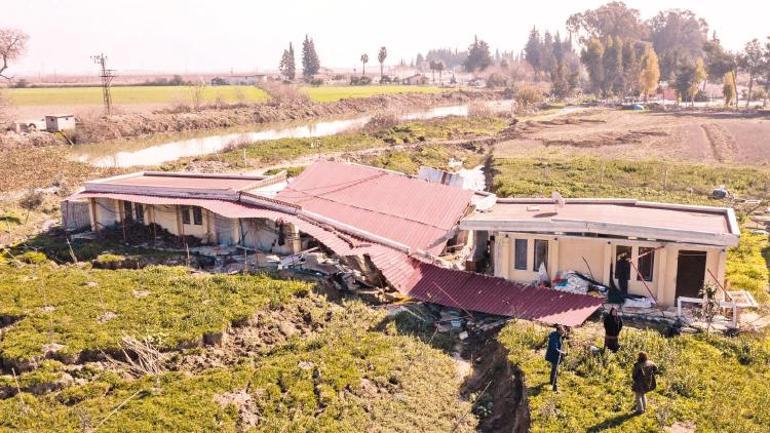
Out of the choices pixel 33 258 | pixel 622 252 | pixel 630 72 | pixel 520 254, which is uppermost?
pixel 630 72

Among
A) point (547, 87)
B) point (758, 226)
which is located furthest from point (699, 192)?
point (547, 87)

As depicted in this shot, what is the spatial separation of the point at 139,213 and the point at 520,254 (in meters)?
14.0

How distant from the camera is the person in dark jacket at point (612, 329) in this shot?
11609 millimetres

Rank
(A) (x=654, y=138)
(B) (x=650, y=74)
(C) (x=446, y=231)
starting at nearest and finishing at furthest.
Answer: (C) (x=446, y=231) < (A) (x=654, y=138) < (B) (x=650, y=74)

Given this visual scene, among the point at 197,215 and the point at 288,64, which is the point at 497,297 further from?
the point at 288,64

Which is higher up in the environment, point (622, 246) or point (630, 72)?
point (630, 72)

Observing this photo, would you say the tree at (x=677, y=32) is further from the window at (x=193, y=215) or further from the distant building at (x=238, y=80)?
the window at (x=193, y=215)

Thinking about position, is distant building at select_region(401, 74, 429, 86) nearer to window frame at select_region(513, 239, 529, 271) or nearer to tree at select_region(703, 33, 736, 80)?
tree at select_region(703, 33, 736, 80)

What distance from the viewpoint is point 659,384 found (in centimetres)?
1088

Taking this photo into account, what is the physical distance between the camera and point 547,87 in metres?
113

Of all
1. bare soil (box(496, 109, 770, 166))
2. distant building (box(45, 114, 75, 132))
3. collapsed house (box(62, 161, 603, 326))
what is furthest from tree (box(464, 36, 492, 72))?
collapsed house (box(62, 161, 603, 326))

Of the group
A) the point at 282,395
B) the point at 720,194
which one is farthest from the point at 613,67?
the point at 282,395

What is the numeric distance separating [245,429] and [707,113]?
2747 inches

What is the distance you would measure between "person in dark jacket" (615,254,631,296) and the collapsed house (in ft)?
5.64
